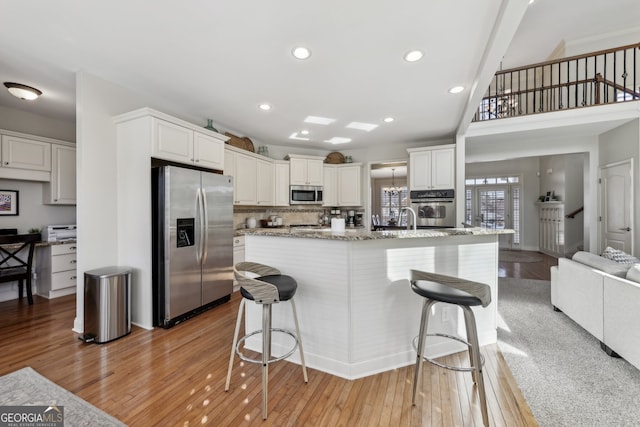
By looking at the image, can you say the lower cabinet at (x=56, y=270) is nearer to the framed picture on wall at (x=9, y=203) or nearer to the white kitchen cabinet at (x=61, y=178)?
the framed picture on wall at (x=9, y=203)

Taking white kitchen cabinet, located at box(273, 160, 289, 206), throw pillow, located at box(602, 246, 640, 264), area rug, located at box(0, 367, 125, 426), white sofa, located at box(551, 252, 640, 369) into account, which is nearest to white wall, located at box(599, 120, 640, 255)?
throw pillow, located at box(602, 246, 640, 264)

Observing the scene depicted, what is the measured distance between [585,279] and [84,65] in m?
5.29

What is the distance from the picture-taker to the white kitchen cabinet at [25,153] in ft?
11.7

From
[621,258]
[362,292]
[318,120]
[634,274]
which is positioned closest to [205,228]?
[362,292]

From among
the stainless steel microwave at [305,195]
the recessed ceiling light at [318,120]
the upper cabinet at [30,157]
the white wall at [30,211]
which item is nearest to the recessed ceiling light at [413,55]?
the recessed ceiling light at [318,120]

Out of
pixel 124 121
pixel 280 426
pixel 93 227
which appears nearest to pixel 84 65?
pixel 124 121

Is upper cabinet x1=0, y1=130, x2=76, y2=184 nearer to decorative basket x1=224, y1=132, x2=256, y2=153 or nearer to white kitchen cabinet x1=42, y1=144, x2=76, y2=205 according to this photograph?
white kitchen cabinet x1=42, y1=144, x2=76, y2=205

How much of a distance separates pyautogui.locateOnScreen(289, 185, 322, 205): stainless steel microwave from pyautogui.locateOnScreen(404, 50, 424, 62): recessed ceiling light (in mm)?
3345

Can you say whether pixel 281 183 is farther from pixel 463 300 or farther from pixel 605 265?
pixel 605 265

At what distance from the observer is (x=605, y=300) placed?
229 centimetres

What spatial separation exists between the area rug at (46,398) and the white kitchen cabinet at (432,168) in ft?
16.0

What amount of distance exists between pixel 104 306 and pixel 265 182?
314 centimetres

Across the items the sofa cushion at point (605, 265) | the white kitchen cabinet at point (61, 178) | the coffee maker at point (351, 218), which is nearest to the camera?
the sofa cushion at point (605, 265)

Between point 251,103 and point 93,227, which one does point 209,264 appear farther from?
point 251,103
